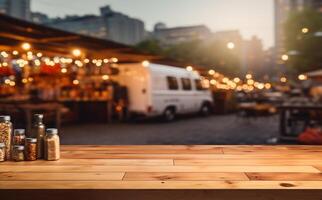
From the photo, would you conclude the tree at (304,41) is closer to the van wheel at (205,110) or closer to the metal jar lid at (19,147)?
the van wheel at (205,110)

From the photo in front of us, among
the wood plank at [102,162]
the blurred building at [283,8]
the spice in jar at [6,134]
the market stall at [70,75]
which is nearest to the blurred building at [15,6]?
the market stall at [70,75]

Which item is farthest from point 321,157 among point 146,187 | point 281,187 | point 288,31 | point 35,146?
point 288,31

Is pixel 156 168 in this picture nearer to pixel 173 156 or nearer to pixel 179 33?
pixel 173 156

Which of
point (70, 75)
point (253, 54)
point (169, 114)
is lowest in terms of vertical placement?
point (169, 114)

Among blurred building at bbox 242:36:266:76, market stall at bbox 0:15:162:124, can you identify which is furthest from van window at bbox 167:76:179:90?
blurred building at bbox 242:36:266:76

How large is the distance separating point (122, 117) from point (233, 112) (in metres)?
9.49

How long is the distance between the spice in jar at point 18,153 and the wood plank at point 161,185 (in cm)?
61

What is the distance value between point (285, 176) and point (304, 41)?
40458 mm

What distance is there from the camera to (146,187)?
204cm

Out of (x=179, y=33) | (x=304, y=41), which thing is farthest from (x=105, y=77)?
(x=179, y=33)

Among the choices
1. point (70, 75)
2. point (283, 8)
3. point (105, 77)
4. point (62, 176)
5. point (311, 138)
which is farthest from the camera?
point (283, 8)

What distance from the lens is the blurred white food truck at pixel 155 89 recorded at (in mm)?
A: 15234

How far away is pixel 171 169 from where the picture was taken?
2.50 m

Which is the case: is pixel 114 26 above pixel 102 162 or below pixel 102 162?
above
